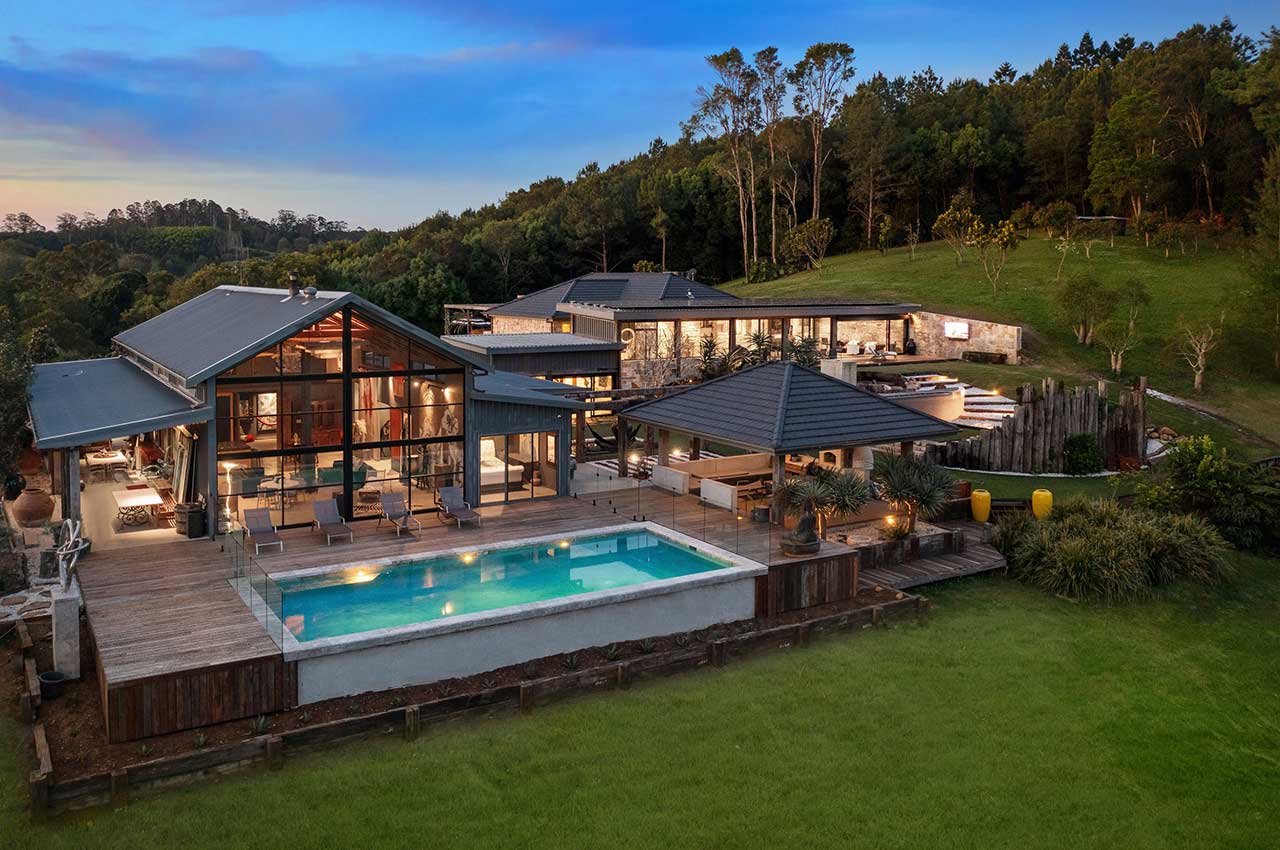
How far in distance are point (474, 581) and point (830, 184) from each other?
5844cm

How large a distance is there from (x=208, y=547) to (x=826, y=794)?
10.9 meters

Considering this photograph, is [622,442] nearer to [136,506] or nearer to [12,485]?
[136,506]

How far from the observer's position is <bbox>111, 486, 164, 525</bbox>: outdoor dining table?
54.6ft

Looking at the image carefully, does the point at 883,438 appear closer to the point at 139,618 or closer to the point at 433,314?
the point at 139,618

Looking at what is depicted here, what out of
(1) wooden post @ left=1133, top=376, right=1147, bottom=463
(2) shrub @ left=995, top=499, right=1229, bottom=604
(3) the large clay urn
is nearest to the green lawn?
(2) shrub @ left=995, top=499, right=1229, bottom=604

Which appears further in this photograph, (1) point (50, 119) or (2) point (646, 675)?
(1) point (50, 119)

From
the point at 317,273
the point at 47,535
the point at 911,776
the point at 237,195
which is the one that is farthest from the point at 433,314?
the point at 911,776

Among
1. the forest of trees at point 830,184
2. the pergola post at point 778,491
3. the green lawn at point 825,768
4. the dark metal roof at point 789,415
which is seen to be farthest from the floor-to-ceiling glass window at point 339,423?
the forest of trees at point 830,184

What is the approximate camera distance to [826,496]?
1719 centimetres

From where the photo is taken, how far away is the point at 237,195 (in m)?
61.5

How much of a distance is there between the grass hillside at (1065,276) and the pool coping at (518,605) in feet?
67.7

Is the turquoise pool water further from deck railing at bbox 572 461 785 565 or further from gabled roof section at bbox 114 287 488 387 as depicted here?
gabled roof section at bbox 114 287 488 387

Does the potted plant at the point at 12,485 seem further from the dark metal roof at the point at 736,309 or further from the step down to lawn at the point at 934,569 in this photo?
the dark metal roof at the point at 736,309

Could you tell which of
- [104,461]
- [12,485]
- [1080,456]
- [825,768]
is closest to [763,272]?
[1080,456]
